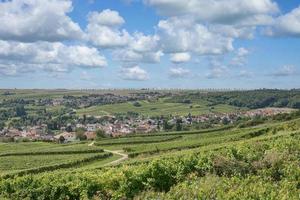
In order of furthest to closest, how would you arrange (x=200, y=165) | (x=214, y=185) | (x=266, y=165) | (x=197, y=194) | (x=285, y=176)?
(x=200, y=165), (x=266, y=165), (x=285, y=176), (x=214, y=185), (x=197, y=194)

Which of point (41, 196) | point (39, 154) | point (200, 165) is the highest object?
point (200, 165)

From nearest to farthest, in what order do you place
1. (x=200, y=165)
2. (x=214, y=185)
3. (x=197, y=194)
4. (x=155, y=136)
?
(x=197, y=194) < (x=214, y=185) < (x=200, y=165) < (x=155, y=136)

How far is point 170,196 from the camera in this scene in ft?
58.5

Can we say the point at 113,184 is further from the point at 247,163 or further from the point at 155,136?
the point at 155,136

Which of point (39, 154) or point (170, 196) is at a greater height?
point (170, 196)

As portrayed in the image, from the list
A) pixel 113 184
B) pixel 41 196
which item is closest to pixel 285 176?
pixel 113 184

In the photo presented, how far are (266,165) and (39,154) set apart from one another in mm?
57901

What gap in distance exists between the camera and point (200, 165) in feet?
87.5

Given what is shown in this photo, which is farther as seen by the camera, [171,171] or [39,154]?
[39,154]

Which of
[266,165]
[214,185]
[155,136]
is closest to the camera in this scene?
[214,185]

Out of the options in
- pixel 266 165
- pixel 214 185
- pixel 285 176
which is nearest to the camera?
pixel 214 185

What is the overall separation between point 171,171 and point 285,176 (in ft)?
20.4

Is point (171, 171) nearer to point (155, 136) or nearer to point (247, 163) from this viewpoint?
point (247, 163)

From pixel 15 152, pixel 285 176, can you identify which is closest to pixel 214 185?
pixel 285 176
